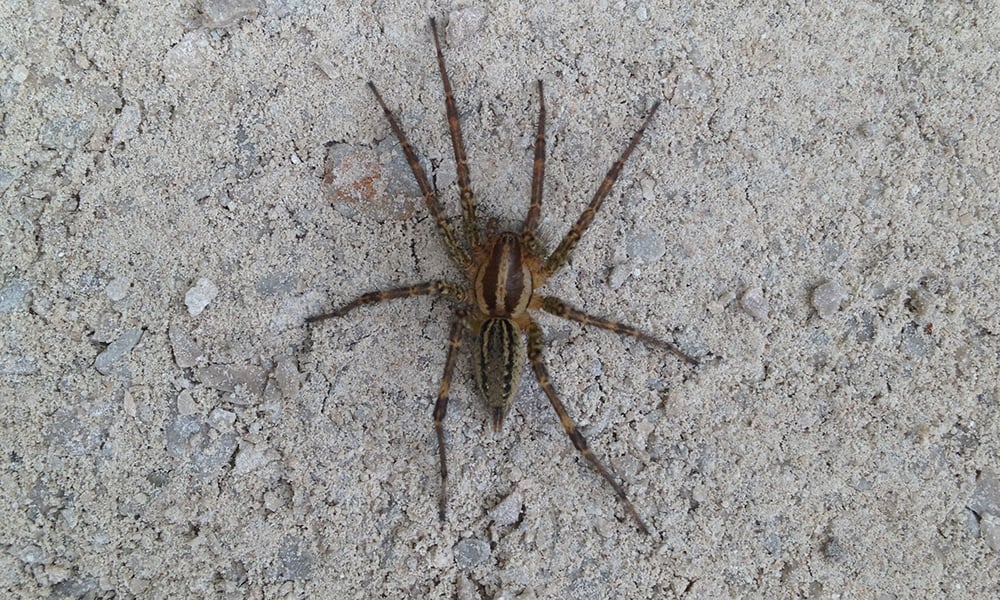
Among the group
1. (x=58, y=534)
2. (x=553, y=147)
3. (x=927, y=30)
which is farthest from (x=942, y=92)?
(x=58, y=534)

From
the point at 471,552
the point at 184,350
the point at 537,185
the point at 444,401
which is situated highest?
the point at 537,185

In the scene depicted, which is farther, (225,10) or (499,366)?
(225,10)

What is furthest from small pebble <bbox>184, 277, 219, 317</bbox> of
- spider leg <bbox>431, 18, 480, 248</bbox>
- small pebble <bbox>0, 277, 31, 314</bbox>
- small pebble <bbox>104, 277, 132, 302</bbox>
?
spider leg <bbox>431, 18, 480, 248</bbox>

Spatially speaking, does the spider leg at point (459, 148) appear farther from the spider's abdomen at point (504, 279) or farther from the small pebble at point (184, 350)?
the small pebble at point (184, 350)

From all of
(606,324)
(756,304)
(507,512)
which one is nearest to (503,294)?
→ (606,324)

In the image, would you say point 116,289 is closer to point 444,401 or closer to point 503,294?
point 444,401

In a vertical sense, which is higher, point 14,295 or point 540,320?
point 14,295
